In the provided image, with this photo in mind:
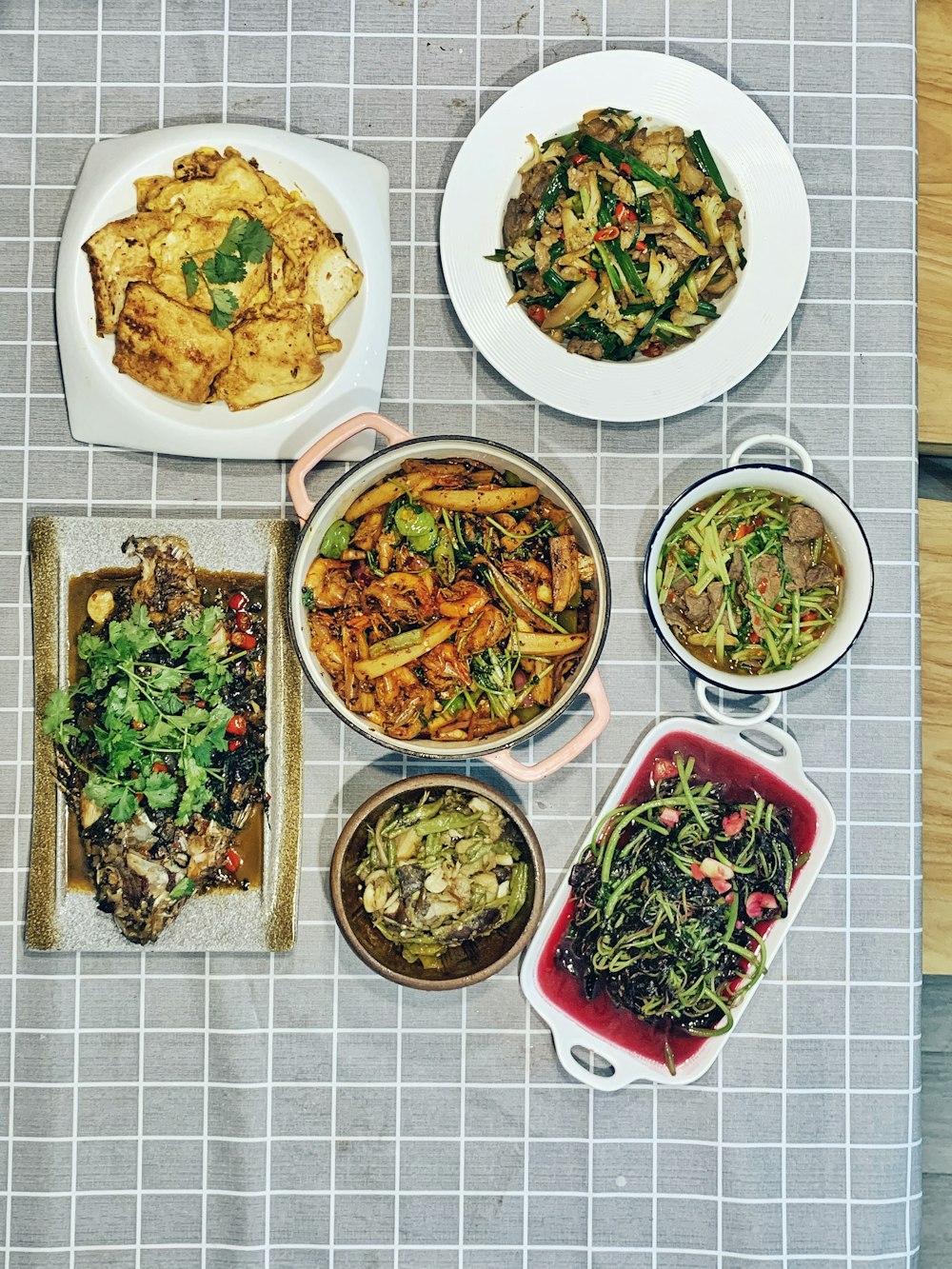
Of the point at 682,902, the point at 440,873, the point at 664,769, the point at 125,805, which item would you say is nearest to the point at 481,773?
the point at 440,873

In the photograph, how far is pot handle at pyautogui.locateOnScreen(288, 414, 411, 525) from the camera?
6.40 feet

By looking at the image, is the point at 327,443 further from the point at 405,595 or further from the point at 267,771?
the point at 267,771

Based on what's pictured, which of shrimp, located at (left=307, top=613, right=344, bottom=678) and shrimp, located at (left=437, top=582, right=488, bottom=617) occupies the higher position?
shrimp, located at (left=437, top=582, right=488, bottom=617)

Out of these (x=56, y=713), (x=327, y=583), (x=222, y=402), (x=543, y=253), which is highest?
(x=543, y=253)

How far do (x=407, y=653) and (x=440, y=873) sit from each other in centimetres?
46

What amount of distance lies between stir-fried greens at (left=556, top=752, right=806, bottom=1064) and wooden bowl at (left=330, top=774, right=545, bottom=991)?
16 cm

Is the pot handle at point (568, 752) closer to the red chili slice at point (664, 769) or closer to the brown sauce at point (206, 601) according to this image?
the red chili slice at point (664, 769)

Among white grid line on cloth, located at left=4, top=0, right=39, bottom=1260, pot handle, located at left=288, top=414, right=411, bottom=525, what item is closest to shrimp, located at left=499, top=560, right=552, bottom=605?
pot handle, located at left=288, top=414, right=411, bottom=525

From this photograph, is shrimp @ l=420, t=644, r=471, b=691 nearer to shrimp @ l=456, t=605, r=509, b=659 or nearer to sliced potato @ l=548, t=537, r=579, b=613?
shrimp @ l=456, t=605, r=509, b=659

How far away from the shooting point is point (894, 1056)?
222 centimetres

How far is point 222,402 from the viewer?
2084mm

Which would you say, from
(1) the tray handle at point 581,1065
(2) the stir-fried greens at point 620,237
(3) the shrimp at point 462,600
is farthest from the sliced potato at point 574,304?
(1) the tray handle at point 581,1065

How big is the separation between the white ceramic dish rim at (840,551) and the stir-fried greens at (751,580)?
0.09 feet

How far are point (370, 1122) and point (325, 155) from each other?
6.86 feet
